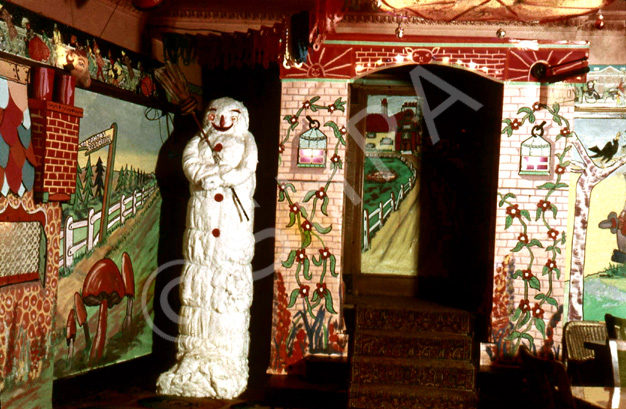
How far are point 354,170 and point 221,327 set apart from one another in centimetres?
243

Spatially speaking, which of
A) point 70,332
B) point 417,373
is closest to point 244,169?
point 70,332

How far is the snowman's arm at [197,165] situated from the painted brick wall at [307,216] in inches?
29.5

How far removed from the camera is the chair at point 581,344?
21.0 ft

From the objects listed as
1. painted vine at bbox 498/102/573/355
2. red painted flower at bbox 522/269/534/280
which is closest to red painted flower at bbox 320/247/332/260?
painted vine at bbox 498/102/573/355

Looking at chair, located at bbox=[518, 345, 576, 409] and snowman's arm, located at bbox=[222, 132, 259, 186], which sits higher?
snowman's arm, located at bbox=[222, 132, 259, 186]

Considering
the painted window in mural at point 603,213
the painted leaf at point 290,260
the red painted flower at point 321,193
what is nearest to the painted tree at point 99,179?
the painted leaf at point 290,260

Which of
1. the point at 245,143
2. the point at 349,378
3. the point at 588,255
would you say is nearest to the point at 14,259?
the point at 245,143

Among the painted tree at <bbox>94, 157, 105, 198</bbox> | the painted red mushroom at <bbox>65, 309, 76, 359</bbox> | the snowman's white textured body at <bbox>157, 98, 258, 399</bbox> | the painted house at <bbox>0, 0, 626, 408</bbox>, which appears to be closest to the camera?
the painted house at <bbox>0, 0, 626, 408</bbox>

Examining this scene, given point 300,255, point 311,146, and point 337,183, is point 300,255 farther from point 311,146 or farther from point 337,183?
point 311,146

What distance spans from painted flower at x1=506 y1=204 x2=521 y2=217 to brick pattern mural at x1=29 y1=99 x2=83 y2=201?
4212mm

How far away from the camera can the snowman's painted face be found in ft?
Result: 21.4

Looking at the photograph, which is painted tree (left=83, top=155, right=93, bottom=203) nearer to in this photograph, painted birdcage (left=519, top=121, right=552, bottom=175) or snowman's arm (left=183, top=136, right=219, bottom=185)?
snowman's arm (left=183, top=136, right=219, bottom=185)

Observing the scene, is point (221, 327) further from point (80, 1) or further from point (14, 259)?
point (80, 1)

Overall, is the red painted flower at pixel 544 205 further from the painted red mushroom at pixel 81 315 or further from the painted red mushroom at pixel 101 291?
the painted red mushroom at pixel 81 315
